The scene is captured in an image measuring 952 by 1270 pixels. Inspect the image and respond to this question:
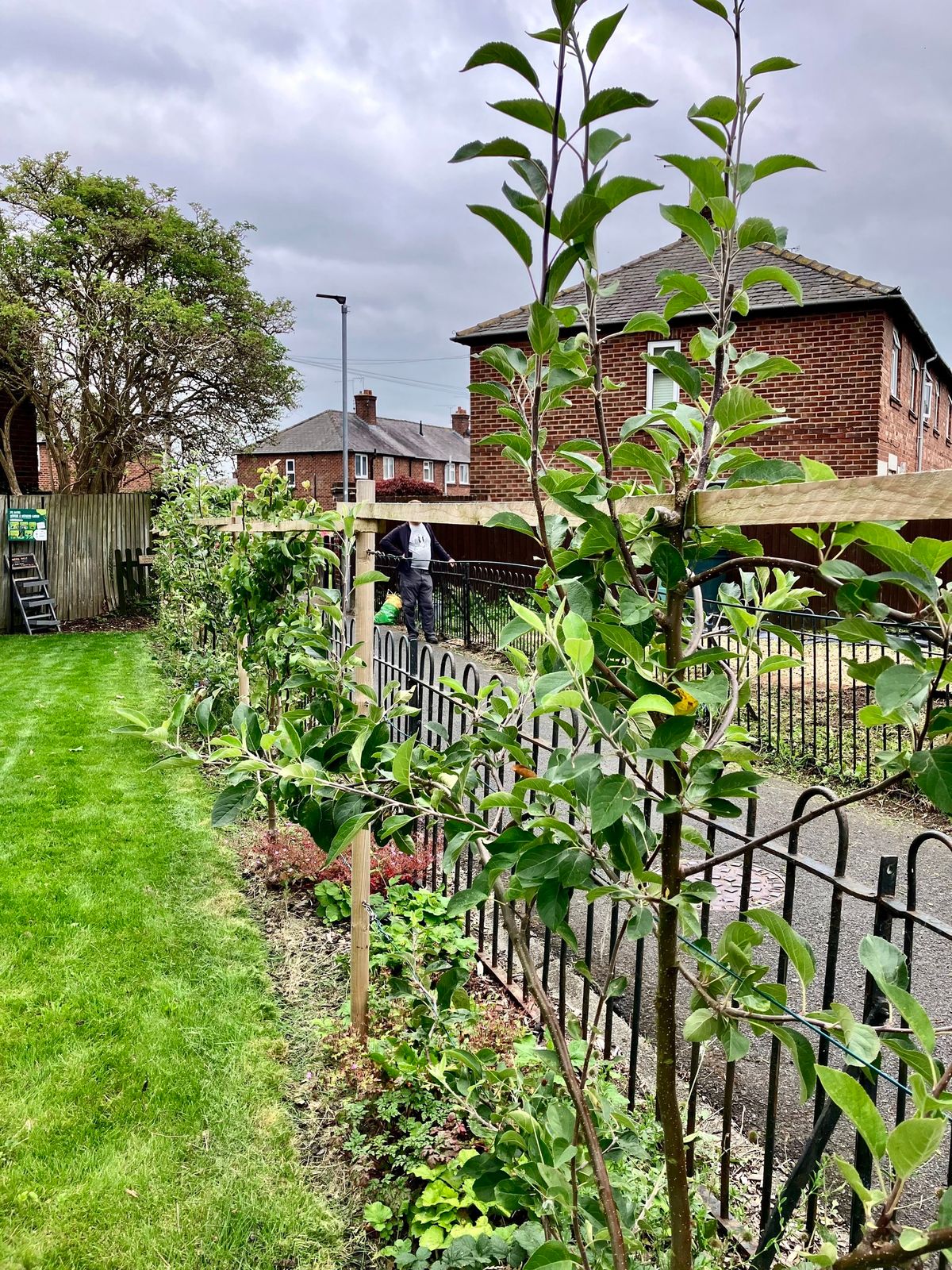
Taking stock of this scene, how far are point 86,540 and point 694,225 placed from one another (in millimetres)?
16020

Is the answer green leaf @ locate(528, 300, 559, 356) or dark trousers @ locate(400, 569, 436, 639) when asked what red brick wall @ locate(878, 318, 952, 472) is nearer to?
dark trousers @ locate(400, 569, 436, 639)

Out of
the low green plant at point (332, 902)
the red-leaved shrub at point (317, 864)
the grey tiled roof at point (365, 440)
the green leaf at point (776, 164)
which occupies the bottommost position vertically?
the low green plant at point (332, 902)

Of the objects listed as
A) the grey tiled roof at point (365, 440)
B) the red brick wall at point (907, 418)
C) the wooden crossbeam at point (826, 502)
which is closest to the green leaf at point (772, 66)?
the wooden crossbeam at point (826, 502)

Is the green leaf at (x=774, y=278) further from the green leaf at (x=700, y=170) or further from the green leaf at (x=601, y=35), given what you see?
the green leaf at (x=601, y=35)

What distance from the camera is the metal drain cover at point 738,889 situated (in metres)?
4.36

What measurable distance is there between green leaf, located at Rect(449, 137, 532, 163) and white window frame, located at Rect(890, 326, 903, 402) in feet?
53.5

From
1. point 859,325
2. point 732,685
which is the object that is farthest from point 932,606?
point 859,325

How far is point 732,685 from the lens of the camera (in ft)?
4.92

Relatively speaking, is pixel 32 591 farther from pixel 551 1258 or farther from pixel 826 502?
pixel 826 502

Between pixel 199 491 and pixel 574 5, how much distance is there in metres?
7.08

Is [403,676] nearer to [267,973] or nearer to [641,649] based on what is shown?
[267,973]

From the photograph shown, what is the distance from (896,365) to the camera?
15.7 m

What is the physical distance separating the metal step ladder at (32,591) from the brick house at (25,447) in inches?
176

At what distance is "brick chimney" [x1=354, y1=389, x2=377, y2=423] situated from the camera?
46031 mm
